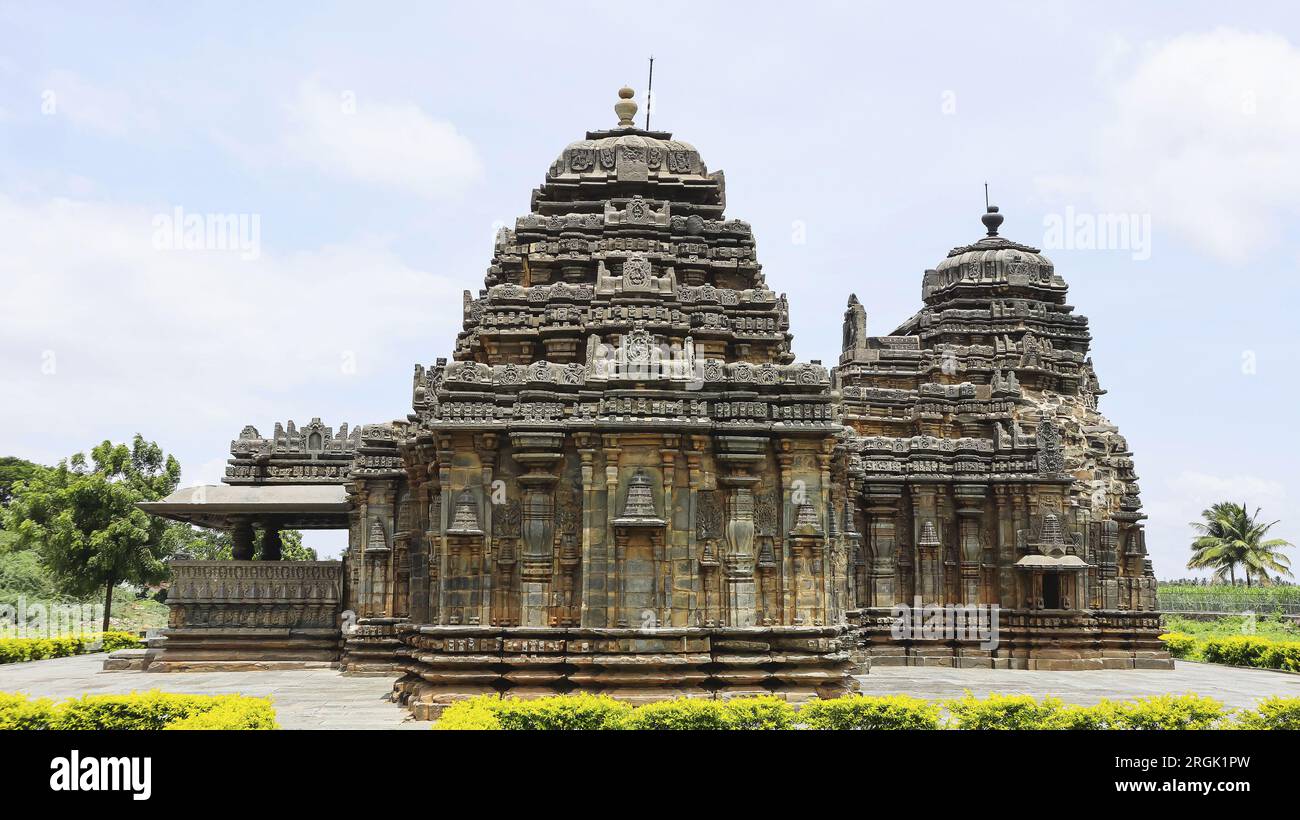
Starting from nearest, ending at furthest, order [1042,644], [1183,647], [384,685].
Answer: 1. [384,685]
2. [1042,644]
3. [1183,647]

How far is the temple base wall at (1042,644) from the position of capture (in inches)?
1072

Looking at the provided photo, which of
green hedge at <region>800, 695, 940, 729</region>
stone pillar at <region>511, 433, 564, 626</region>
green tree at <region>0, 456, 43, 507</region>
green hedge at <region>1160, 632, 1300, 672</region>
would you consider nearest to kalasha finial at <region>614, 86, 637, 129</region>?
stone pillar at <region>511, 433, 564, 626</region>

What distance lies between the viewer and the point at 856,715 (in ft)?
42.3

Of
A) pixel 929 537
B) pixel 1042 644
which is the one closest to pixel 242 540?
pixel 929 537

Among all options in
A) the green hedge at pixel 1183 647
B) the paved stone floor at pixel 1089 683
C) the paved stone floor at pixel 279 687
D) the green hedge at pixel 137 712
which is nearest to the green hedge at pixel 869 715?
the paved stone floor at pixel 279 687

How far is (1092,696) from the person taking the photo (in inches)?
789

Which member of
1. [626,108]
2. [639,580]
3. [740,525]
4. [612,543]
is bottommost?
[639,580]

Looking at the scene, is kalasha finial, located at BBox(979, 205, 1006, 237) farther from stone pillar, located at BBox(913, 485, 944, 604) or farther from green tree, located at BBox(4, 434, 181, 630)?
green tree, located at BBox(4, 434, 181, 630)

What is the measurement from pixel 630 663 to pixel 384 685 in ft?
23.8

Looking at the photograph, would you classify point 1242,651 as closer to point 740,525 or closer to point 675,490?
point 740,525

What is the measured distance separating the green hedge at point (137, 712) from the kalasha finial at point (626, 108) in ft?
45.5

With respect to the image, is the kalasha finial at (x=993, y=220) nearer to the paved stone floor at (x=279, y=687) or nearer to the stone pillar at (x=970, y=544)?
the stone pillar at (x=970, y=544)
